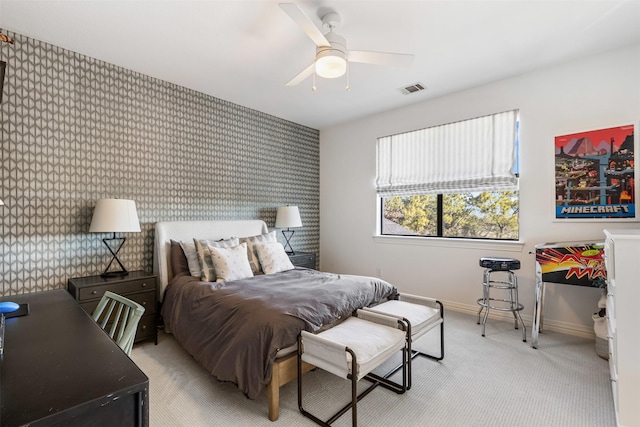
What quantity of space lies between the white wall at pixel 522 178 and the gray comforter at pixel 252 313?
1.46m

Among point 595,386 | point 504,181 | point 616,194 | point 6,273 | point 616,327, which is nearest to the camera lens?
point 616,327

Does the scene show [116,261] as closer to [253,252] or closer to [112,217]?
[112,217]

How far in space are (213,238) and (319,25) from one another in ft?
8.45

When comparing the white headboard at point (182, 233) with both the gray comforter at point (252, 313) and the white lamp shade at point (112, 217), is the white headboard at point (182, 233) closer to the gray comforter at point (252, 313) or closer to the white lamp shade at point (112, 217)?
the gray comforter at point (252, 313)

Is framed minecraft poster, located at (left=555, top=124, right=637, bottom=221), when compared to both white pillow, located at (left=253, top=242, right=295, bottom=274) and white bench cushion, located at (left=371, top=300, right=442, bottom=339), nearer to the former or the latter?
white bench cushion, located at (left=371, top=300, right=442, bottom=339)

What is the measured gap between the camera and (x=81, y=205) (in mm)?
2988

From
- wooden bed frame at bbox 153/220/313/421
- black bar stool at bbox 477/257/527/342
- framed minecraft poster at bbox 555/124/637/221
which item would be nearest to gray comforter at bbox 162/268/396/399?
wooden bed frame at bbox 153/220/313/421

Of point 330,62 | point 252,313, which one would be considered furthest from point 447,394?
point 330,62

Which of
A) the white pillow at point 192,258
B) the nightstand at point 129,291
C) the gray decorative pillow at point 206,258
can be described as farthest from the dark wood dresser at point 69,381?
the white pillow at point 192,258

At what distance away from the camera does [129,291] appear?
2.83 metres

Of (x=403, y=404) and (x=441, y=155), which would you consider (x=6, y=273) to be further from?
(x=441, y=155)

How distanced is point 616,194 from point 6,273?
5.45 meters

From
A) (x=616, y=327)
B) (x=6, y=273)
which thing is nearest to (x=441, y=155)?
(x=616, y=327)

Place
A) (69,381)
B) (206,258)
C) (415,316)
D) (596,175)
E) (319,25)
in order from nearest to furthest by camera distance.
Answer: (69,381) → (415,316) → (319,25) → (596,175) → (206,258)
